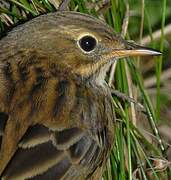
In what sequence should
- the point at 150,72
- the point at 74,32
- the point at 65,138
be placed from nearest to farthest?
the point at 65,138 → the point at 74,32 → the point at 150,72

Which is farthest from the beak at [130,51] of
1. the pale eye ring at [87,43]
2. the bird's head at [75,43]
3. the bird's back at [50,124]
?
the bird's back at [50,124]

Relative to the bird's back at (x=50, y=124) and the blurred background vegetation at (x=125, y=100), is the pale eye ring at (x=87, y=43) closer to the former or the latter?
the bird's back at (x=50, y=124)

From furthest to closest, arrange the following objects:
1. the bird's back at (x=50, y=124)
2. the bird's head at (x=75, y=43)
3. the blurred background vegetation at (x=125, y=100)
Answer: the blurred background vegetation at (x=125, y=100) < the bird's head at (x=75, y=43) < the bird's back at (x=50, y=124)

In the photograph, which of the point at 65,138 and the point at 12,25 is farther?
the point at 12,25

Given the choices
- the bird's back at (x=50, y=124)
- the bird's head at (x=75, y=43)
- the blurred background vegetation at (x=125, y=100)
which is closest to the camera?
the bird's back at (x=50, y=124)

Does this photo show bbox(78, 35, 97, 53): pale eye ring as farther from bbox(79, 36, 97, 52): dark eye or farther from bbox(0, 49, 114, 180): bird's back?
bbox(0, 49, 114, 180): bird's back

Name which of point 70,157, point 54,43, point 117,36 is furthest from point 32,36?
point 70,157

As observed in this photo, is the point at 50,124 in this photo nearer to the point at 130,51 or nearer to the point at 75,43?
the point at 75,43

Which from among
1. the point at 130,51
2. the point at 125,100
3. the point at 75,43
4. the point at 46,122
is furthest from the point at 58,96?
the point at 125,100

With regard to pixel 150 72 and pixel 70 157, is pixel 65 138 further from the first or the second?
pixel 150 72

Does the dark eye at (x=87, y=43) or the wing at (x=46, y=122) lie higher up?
the dark eye at (x=87, y=43)
